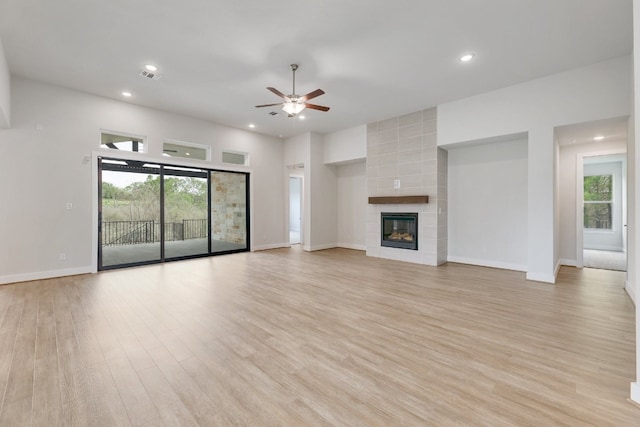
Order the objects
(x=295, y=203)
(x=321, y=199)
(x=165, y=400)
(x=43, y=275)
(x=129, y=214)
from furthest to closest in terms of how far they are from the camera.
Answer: (x=295, y=203) → (x=321, y=199) → (x=129, y=214) → (x=43, y=275) → (x=165, y=400)

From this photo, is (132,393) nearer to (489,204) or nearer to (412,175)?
(412,175)

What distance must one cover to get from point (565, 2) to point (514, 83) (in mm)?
2003

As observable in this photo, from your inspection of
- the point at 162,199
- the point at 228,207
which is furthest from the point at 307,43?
the point at 228,207

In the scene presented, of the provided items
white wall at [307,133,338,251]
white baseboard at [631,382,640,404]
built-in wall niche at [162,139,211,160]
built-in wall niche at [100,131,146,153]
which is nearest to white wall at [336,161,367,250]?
white wall at [307,133,338,251]

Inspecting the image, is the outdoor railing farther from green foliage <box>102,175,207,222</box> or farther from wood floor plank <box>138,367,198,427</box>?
wood floor plank <box>138,367,198,427</box>

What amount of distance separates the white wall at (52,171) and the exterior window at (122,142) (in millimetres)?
170

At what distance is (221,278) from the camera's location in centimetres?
472

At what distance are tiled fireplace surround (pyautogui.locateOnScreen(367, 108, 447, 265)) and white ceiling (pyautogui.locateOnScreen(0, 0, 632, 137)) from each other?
1.03m

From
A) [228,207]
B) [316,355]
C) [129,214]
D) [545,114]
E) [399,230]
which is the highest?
→ [545,114]

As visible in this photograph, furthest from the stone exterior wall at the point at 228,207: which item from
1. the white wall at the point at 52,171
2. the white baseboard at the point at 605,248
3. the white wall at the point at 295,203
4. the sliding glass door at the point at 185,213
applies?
the white baseboard at the point at 605,248

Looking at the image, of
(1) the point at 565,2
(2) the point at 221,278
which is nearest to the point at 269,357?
(2) the point at 221,278

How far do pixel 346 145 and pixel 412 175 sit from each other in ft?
7.11

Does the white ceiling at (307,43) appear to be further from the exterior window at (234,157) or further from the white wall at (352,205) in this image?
the white wall at (352,205)

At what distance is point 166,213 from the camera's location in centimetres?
613
